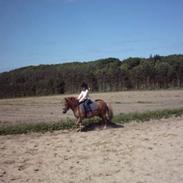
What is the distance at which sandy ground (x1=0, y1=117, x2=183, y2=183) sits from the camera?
9789 mm

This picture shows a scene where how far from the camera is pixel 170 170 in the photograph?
1005cm

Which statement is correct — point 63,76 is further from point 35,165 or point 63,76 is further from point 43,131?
point 35,165

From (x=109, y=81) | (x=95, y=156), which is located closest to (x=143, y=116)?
(x=95, y=156)

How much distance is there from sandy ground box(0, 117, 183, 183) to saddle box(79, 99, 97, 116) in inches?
44.2

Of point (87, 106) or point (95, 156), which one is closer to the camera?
point (95, 156)

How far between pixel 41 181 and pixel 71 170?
1135mm

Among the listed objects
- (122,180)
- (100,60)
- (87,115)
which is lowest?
(122,180)

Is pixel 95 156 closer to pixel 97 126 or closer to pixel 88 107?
pixel 88 107

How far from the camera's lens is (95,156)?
39.4 feet

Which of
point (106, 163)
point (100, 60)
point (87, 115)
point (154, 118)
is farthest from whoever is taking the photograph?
point (100, 60)

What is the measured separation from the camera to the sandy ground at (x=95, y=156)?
9.79 metres

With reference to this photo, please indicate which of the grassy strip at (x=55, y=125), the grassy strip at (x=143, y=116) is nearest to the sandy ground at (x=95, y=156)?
the grassy strip at (x=55, y=125)

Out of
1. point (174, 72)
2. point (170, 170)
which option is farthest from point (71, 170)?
point (174, 72)

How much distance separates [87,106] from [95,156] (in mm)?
5925
